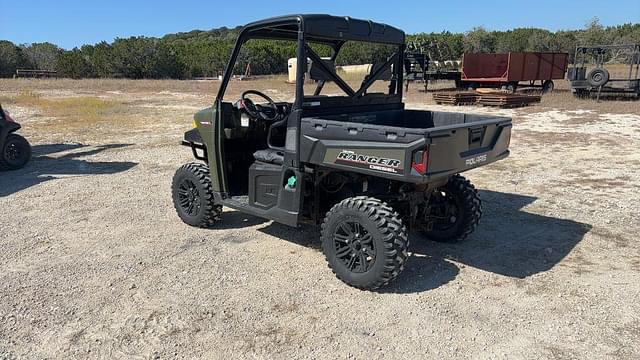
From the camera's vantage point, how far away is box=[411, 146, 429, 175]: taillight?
3.39m

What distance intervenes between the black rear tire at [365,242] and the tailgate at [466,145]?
507 mm

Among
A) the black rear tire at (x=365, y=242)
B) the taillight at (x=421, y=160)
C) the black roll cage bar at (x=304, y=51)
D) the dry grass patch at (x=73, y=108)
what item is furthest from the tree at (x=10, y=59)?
the taillight at (x=421, y=160)

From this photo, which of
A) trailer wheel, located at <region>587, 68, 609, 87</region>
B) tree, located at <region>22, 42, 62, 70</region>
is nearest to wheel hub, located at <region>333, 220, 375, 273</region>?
trailer wheel, located at <region>587, 68, 609, 87</region>

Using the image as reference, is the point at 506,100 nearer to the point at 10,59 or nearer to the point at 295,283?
the point at 295,283

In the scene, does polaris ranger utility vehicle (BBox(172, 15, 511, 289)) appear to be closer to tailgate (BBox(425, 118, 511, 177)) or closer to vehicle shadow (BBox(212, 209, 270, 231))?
tailgate (BBox(425, 118, 511, 177))

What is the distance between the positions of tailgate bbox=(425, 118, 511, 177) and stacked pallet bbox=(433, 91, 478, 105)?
14.4 meters

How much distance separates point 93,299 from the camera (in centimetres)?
374

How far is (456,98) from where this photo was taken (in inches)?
717

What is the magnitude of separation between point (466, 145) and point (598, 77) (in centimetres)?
1729

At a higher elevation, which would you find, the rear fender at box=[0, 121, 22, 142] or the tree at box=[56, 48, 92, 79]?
the tree at box=[56, 48, 92, 79]

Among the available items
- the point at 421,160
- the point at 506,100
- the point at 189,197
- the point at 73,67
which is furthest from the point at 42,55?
the point at 421,160

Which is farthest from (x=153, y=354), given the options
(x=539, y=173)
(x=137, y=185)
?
(x=539, y=173)

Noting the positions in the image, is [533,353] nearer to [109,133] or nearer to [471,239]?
[471,239]

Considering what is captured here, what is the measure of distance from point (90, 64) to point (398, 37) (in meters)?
43.9
